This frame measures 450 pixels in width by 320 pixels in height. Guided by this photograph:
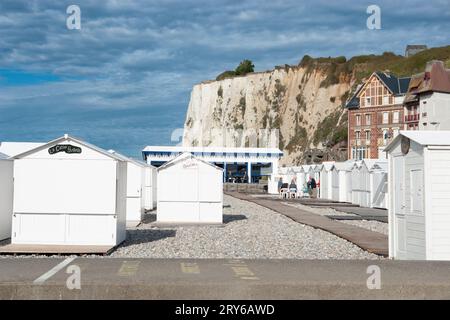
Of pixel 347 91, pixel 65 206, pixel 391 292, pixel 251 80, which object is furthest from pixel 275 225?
pixel 251 80

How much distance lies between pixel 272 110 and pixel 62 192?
113609mm

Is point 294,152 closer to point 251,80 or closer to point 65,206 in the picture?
point 251,80

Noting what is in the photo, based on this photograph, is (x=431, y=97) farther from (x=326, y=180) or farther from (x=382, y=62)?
(x=382, y=62)

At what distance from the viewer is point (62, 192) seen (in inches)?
654

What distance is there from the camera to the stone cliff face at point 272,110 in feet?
374

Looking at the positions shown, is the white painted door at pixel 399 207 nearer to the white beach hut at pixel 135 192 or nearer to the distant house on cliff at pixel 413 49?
the white beach hut at pixel 135 192

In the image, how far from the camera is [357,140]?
89.1 meters

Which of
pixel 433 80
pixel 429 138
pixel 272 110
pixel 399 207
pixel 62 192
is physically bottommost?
pixel 399 207

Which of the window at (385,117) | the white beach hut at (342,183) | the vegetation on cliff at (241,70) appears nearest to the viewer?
the white beach hut at (342,183)

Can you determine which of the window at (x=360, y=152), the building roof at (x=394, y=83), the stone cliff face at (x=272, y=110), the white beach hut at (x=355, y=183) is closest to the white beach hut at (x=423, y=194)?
the white beach hut at (x=355, y=183)

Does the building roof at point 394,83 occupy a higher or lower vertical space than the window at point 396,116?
higher

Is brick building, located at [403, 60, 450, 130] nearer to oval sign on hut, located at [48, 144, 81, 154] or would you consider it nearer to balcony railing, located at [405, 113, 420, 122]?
balcony railing, located at [405, 113, 420, 122]

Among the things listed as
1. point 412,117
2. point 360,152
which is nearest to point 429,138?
point 412,117

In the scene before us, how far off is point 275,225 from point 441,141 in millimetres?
12622
